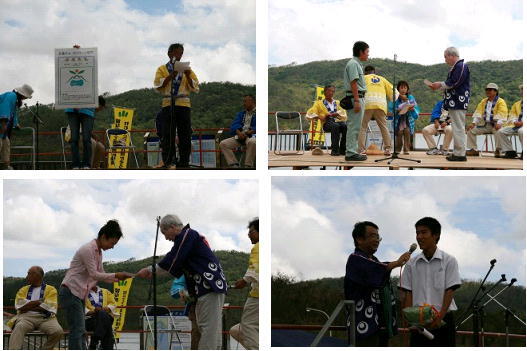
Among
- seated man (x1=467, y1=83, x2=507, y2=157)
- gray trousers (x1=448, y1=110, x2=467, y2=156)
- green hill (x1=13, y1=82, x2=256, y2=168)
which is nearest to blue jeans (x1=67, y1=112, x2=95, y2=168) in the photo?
gray trousers (x1=448, y1=110, x2=467, y2=156)

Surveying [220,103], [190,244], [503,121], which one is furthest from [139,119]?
[190,244]

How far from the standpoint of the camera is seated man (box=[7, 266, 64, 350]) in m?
6.32

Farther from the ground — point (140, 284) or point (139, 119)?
point (139, 119)

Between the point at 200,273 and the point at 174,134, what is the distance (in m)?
1.76

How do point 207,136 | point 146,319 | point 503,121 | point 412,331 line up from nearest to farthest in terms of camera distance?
point 412,331 < point 146,319 < point 503,121 < point 207,136

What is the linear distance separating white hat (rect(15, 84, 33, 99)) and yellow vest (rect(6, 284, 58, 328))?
191 centimetres

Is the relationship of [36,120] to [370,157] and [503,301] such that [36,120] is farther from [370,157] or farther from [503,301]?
[503,301]

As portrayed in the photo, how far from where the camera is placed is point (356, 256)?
17.5ft

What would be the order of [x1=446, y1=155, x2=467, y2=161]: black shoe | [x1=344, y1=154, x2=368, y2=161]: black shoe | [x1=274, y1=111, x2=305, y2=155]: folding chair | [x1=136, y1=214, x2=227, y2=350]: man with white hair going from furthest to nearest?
[x1=274, y1=111, x2=305, y2=155]: folding chair, [x1=446, y1=155, x2=467, y2=161]: black shoe, [x1=344, y1=154, x2=368, y2=161]: black shoe, [x1=136, y1=214, x2=227, y2=350]: man with white hair

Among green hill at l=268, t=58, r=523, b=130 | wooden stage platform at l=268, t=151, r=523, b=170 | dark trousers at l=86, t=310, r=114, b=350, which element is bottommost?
dark trousers at l=86, t=310, r=114, b=350

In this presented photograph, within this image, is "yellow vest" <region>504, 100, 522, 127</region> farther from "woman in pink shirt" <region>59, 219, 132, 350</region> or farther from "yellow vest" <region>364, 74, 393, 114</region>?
"woman in pink shirt" <region>59, 219, 132, 350</region>

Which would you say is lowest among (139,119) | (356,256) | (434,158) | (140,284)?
(140,284)

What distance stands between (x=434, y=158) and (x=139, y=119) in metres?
15.2

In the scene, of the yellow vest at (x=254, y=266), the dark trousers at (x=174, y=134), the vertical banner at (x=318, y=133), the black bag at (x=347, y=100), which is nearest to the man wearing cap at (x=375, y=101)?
the black bag at (x=347, y=100)
